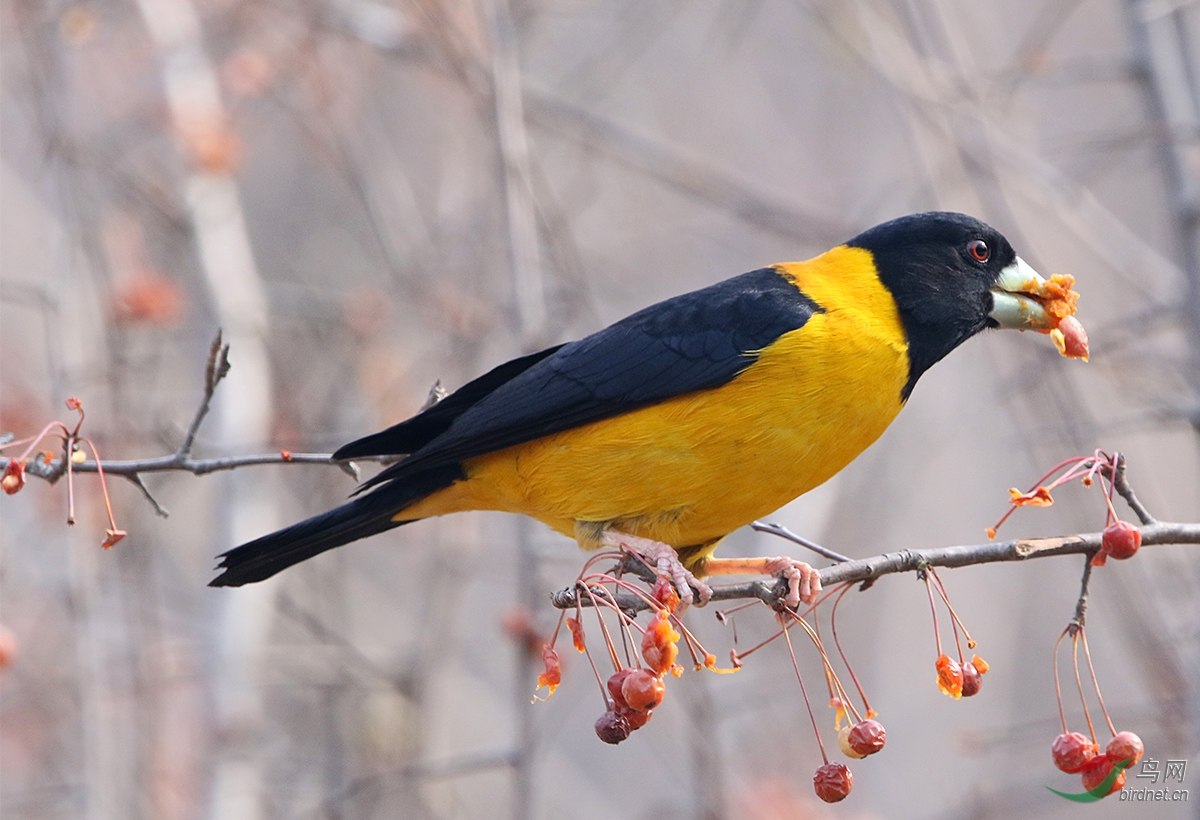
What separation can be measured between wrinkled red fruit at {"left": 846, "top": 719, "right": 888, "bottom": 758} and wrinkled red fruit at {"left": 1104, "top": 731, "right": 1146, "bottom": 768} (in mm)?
491

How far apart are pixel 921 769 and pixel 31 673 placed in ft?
17.8

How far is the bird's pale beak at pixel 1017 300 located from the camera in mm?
3605

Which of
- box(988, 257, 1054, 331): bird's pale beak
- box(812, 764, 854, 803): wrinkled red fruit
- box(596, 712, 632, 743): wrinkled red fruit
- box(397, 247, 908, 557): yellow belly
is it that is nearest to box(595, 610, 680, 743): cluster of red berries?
box(596, 712, 632, 743): wrinkled red fruit

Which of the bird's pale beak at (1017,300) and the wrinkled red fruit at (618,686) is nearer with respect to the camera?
the wrinkled red fruit at (618,686)

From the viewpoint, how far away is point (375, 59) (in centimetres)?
772

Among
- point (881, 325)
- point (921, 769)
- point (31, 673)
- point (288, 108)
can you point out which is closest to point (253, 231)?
point (288, 108)

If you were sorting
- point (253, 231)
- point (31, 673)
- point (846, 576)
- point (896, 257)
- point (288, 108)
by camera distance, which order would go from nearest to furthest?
point (846, 576) < point (896, 257) < point (288, 108) < point (31, 673) < point (253, 231)

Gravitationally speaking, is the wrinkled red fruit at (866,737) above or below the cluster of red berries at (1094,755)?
above

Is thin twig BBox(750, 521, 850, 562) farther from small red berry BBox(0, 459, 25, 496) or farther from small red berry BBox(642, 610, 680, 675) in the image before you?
small red berry BBox(0, 459, 25, 496)

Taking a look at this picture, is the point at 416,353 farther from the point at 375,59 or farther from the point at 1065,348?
the point at 1065,348

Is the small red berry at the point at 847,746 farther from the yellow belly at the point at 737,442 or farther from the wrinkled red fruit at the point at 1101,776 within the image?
the yellow belly at the point at 737,442

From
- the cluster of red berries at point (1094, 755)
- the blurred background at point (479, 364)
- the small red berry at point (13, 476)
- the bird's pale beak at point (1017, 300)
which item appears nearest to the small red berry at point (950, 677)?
the cluster of red berries at point (1094, 755)

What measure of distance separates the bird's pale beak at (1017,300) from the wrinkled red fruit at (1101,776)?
1.47m

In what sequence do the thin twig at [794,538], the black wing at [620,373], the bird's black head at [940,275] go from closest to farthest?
the thin twig at [794,538] → the black wing at [620,373] → the bird's black head at [940,275]
